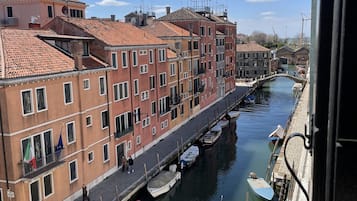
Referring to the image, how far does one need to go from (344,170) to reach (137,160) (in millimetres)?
24443

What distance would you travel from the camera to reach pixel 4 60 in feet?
53.5

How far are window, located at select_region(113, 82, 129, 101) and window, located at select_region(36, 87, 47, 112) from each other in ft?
21.2

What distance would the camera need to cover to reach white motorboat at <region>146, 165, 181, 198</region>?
856 inches

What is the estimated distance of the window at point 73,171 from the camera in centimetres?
1900

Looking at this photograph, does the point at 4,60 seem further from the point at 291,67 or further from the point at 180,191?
the point at 291,67

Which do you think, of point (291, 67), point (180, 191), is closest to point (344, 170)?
point (180, 191)

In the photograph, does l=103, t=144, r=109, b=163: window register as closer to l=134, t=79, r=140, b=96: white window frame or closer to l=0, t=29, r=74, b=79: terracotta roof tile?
l=134, t=79, r=140, b=96: white window frame

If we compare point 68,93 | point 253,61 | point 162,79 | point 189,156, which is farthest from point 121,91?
point 253,61

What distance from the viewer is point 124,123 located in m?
24.5

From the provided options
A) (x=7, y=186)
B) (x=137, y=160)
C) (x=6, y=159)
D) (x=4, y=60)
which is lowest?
(x=137, y=160)

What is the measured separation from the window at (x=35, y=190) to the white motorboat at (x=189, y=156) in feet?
38.9

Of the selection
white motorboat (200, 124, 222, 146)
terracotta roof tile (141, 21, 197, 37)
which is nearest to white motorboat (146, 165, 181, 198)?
white motorboat (200, 124, 222, 146)

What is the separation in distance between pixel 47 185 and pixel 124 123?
8014 millimetres

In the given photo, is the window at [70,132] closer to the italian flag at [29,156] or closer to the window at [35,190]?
the italian flag at [29,156]
